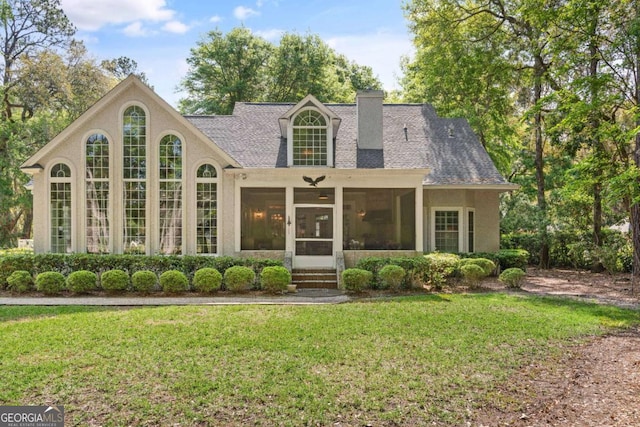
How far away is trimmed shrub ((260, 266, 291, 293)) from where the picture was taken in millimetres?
12188

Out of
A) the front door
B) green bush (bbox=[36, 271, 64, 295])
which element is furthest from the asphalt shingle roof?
green bush (bbox=[36, 271, 64, 295])

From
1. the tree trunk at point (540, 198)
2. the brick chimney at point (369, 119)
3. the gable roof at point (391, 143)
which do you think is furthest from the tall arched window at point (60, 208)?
the tree trunk at point (540, 198)

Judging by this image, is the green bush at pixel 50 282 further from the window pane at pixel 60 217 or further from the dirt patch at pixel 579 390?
the dirt patch at pixel 579 390

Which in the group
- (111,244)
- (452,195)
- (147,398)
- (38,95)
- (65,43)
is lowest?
(147,398)

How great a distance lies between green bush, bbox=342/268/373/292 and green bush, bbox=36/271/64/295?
26.8 feet

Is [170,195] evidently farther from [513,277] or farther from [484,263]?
[513,277]

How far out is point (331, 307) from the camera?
1028 cm

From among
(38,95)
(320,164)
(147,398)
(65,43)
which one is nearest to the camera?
(147,398)

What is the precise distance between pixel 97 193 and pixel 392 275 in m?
10.3

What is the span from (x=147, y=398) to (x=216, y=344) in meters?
1.99

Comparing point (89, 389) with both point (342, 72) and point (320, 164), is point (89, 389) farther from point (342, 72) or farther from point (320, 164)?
point (342, 72)

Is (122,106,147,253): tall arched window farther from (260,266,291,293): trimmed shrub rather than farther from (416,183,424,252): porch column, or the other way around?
(416,183,424,252): porch column

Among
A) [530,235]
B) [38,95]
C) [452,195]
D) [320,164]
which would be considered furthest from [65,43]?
[530,235]

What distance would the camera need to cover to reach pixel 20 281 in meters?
12.0
